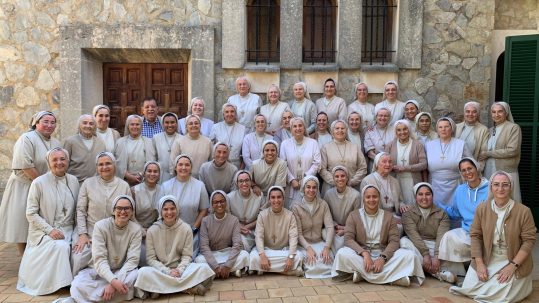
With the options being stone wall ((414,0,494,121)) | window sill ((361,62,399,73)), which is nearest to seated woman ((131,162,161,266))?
window sill ((361,62,399,73))

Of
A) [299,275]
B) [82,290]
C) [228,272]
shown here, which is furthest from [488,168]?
[82,290]

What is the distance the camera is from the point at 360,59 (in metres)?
6.88

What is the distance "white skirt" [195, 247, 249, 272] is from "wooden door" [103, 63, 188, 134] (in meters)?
3.13

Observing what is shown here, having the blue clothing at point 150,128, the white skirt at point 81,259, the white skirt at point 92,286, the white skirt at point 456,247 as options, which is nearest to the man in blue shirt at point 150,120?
the blue clothing at point 150,128

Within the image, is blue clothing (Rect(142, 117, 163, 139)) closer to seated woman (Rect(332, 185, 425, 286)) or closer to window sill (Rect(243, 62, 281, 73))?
window sill (Rect(243, 62, 281, 73))

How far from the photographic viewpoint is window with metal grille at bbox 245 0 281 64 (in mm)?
7035

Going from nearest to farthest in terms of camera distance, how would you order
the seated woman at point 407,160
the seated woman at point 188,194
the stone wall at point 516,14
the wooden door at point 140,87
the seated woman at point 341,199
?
the seated woman at point 188,194 < the seated woman at point 341,199 < the seated woman at point 407,160 < the stone wall at point 516,14 < the wooden door at point 140,87

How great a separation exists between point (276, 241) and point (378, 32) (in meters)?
4.08

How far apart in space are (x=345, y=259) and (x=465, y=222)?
4.61ft

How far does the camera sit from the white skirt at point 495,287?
13.1ft

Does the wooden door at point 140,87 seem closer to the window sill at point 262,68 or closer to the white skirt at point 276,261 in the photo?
the window sill at point 262,68

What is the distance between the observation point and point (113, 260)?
164 inches

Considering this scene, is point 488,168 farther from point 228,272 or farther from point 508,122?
point 228,272

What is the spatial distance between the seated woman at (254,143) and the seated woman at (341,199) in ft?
3.48
